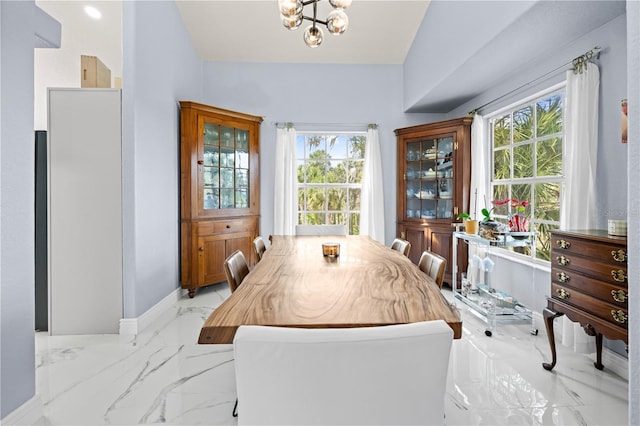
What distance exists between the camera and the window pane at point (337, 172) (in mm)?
5062

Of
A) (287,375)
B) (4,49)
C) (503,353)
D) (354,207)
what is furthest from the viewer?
→ (354,207)

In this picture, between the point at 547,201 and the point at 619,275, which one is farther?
the point at 547,201

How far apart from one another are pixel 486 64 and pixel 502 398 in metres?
2.77

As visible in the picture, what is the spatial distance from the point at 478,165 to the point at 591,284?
2.22 m

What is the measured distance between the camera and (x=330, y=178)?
5086 mm

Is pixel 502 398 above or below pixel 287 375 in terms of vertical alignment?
below

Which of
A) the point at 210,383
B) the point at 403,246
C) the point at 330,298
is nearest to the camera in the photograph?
the point at 330,298

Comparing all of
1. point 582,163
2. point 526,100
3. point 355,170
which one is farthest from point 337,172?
point 582,163

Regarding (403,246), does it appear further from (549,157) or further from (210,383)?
(549,157)

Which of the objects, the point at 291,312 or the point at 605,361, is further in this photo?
the point at 605,361

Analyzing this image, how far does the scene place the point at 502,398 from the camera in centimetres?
189

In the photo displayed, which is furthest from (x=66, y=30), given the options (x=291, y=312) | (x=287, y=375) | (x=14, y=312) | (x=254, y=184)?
(x=287, y=375)

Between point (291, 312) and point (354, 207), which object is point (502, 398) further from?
point (354, 207)

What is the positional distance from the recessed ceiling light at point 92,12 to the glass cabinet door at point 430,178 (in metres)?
3.79
